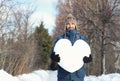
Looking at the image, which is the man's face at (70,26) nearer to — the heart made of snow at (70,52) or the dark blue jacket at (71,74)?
the dark blue jacket at (71,74)

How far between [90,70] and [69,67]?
33124 mm

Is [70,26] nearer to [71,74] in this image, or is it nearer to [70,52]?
[70,52]

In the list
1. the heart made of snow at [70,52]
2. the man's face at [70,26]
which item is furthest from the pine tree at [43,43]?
the man's face at [70,26]

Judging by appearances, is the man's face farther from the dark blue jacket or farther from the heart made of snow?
the heart made of snow

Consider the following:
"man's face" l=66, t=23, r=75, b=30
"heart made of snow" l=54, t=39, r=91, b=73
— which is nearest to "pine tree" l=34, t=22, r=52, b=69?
"heart made of snow" l=54, t=39, r=91, b=73

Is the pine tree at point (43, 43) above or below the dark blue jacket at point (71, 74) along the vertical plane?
below

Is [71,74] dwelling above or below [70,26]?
below

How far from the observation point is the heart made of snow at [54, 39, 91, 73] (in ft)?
19.5

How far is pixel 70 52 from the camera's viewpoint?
5.97 meters

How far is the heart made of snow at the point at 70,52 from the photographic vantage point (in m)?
5.93

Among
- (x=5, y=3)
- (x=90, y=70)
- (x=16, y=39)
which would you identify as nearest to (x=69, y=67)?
(x=5, y=3)

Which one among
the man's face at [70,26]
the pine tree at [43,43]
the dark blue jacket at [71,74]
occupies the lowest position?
the pine tree at [43,43]

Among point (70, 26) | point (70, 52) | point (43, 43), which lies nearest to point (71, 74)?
point (70, 52)

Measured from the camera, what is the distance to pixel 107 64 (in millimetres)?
43125
